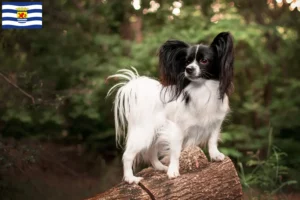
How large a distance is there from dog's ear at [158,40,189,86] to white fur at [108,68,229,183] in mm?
130

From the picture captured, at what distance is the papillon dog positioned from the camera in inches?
138

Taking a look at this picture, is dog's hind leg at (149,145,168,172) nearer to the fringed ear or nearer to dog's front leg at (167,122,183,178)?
dog's front leg at (167,122,183,178)

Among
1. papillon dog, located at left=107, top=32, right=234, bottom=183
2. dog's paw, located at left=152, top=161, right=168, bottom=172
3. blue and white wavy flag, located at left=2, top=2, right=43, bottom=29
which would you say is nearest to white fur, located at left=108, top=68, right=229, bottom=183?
papillon dog, located at left=107, top=32, right=234, bottom=183

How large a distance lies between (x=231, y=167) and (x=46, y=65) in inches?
130

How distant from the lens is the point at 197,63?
3.49 meters

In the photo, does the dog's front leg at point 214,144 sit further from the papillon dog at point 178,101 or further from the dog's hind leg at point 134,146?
the dog's hind leg at point 134,146

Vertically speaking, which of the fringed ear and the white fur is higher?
the fringed ear

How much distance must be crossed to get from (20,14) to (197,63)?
262 cm

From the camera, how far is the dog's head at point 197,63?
3.47 meters

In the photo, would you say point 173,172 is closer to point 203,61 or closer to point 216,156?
point 216,156

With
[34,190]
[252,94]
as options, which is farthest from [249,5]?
[34,190]

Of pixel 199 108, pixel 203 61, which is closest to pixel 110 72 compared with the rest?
pixel 199 108

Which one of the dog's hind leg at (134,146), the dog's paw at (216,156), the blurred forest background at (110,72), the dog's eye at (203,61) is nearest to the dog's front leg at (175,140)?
the dog's hind leg at (134,146)

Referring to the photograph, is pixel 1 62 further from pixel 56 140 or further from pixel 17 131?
pixel 56 140
